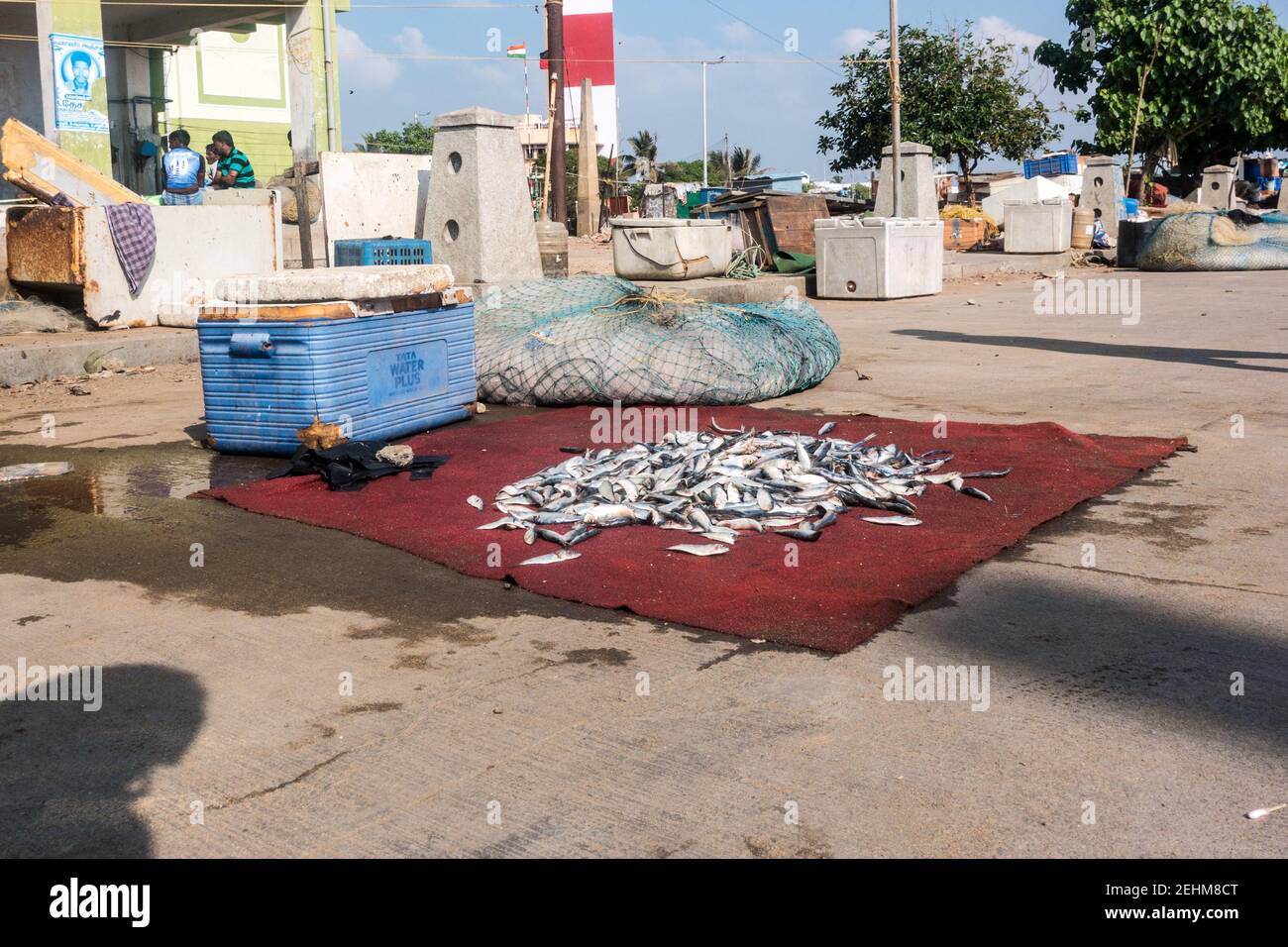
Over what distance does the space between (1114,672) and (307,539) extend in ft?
11.4

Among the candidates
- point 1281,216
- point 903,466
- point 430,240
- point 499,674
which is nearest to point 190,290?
point 430,240

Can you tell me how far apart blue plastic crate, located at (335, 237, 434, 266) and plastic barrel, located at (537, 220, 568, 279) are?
2681 millimetres

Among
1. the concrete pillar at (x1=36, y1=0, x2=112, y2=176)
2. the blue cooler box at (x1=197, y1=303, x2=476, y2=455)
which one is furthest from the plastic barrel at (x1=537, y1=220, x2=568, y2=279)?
the blue cooler box at (x1=197, y1=303, x2=476, y2=455)

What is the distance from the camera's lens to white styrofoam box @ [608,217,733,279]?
17.4 meters

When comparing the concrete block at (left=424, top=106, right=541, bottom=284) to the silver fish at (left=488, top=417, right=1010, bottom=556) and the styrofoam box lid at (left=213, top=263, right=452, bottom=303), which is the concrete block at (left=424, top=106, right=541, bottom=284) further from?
the silver fish at (left=488, top=417, right=1010, bottom=556)

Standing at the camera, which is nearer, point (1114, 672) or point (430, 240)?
point (1114, 672)

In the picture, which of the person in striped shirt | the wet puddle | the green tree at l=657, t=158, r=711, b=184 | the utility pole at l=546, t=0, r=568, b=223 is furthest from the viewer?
the green tree at l=657, t=158, r=711, b=184

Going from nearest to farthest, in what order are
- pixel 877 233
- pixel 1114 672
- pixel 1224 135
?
1. pixel 1114 672
2. pixel 877 233
3. pixel 1224 135

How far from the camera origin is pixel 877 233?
16.9 meters

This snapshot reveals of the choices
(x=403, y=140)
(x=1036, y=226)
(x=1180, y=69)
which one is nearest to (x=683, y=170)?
(x=403, y=140)

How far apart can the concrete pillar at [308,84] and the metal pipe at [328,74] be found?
6cm

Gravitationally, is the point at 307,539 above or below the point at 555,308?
below

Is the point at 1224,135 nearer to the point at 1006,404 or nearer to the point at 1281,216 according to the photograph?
the point at 1281,216

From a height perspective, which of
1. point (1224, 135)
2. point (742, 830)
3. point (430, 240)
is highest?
point (1224, 135)
